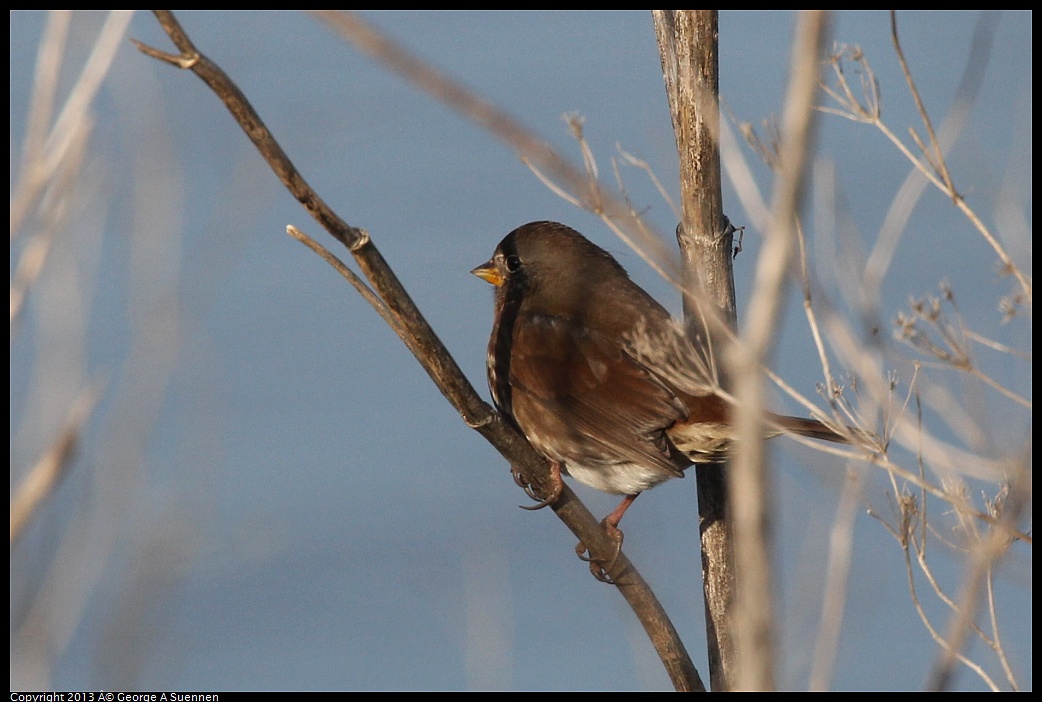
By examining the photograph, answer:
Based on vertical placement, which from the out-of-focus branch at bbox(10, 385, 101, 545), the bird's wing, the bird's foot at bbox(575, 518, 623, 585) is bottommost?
the bird's foot at bbox(575, 518, 623, 585)

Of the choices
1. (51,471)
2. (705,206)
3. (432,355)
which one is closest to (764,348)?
(51,471)

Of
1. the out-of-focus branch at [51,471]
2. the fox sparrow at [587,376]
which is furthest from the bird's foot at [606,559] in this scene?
the out-of-focus branch at [51,471]

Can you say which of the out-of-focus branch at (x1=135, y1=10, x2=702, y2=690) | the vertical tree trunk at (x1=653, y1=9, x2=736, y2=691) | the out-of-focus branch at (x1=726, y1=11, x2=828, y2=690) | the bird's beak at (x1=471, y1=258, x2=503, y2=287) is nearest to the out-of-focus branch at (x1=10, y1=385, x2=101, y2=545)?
the out-of-focus branch at (x1=135, y1=10, x2=702, y2=690)

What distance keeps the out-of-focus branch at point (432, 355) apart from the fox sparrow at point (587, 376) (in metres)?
0.23

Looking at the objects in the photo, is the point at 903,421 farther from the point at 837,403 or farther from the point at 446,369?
the point at 446,369

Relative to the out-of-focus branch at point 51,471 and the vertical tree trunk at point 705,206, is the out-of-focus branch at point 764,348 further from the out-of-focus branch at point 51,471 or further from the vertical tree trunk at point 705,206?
the vertical tree trunk at point 705,206

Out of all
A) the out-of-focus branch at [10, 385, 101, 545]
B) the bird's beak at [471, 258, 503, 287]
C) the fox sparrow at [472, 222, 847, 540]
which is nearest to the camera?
the out-of-focus branch at [10, 385, 101, 545]

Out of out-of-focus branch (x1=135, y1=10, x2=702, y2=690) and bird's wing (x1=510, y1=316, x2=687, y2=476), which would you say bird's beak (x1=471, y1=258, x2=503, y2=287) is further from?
out-of-focus branch (x1=135, y1=10, x2=702, y2=690)

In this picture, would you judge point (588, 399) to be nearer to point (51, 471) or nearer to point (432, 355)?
point (432, 355)

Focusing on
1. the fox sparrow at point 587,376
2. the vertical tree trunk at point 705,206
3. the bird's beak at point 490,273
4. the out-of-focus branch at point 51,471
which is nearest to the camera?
the out-of-focus branch at point 51,471

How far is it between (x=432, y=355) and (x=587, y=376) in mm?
1755

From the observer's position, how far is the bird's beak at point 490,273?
5324 millimetres

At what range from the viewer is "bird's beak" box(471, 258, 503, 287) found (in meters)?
5.32

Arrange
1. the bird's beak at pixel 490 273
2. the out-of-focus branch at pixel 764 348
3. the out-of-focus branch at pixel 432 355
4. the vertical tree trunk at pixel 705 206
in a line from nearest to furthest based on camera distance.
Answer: the out-of-focus branch at pixel 764 348
the out-of-focus branch at pixel 432 355
the vertical tree trunk at pixel 705 206
the bird's beak at pixel 490 273
